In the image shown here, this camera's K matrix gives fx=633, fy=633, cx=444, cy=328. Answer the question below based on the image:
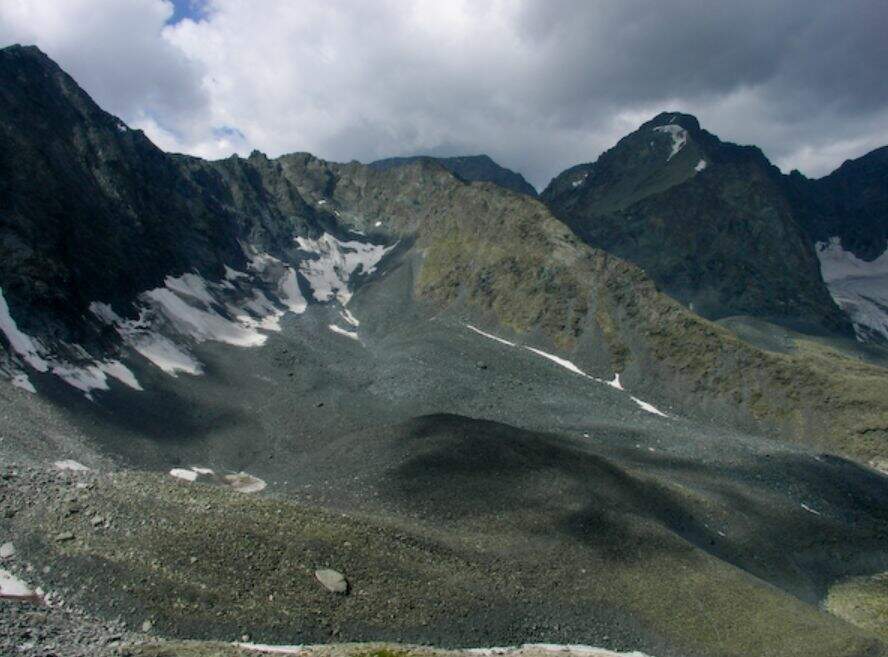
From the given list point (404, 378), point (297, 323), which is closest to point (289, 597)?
point (404, 378)

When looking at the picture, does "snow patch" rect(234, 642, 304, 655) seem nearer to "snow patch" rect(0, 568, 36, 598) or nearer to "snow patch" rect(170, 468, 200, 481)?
"snow patch" rect(0, 568, 36, 598)

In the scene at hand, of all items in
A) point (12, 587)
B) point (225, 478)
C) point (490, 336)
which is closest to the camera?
point (12, 587)

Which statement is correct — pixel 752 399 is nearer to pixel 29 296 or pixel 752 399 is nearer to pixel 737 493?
pixel 737 493

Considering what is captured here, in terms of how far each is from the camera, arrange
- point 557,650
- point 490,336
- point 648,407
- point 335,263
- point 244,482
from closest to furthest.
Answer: point 557,650, point 244,482, point 648,407, point 490,336, point 335,263

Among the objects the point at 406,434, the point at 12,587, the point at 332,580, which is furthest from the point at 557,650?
the point at 12,587

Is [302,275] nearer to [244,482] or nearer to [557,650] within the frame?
[244,482]

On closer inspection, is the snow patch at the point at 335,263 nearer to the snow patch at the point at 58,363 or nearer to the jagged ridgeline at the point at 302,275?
the jagged ridgeline at the point at 302,275
